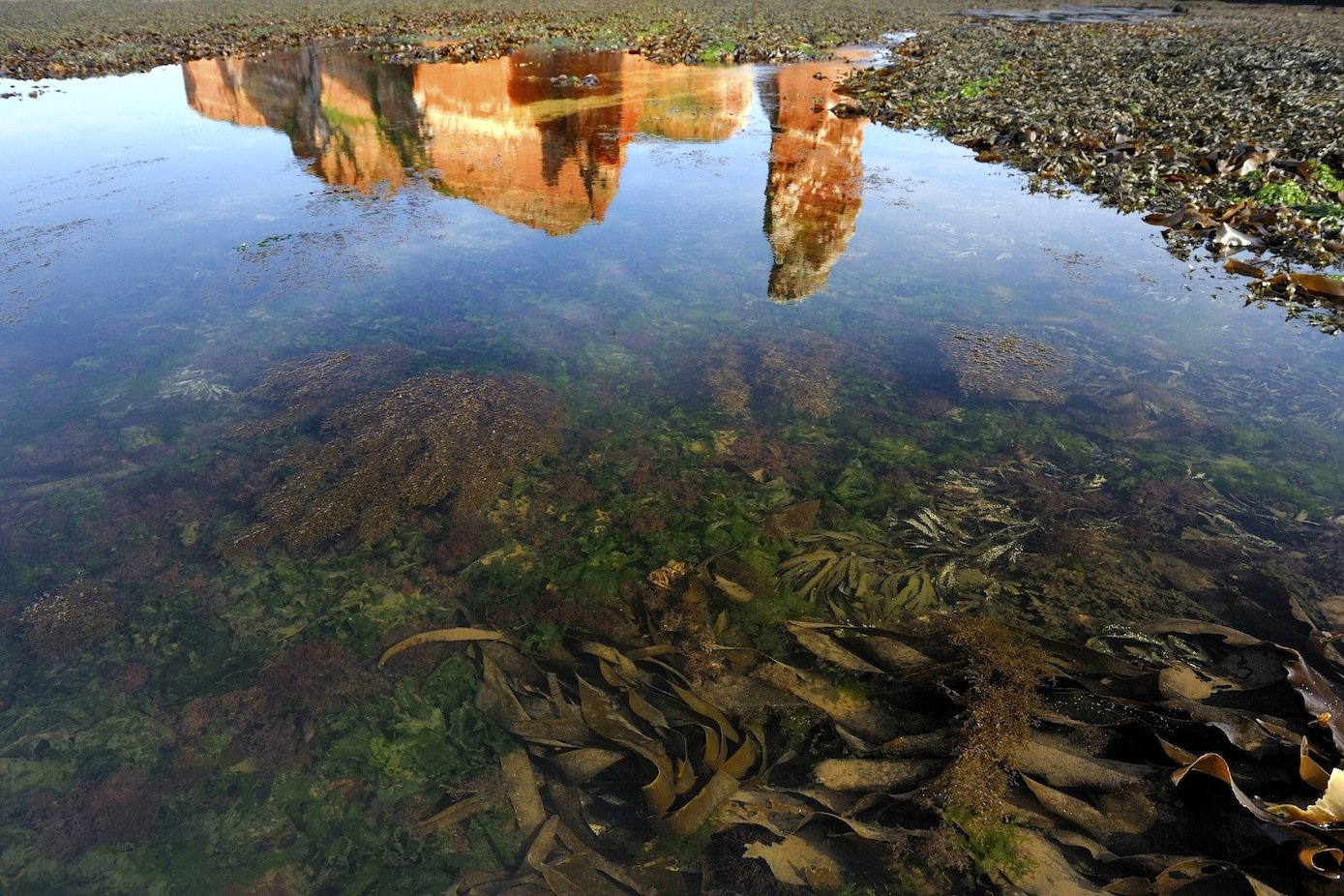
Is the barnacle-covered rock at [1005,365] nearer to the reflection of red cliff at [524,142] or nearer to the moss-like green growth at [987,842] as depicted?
the moss-like green growth at [987,842]

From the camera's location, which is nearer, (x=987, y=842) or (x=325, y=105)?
(x=987, y=842)

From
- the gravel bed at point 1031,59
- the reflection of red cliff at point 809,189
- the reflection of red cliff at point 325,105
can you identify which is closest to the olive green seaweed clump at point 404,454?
the reflection of red cliff at point 809,189

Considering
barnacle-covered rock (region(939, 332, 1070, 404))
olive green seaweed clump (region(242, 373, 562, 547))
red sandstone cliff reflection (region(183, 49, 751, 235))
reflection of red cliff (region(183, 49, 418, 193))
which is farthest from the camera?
reflection of red cliff (region(183, 49, 418, 193))

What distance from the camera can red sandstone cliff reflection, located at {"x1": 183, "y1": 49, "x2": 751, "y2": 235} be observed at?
7.38 metres

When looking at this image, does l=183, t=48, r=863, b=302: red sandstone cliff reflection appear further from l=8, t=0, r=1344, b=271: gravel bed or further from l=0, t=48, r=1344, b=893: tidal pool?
l=8, t=0, r=1344, b=271: gravel bed

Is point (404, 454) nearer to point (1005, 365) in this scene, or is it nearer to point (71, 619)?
point (71, 619)

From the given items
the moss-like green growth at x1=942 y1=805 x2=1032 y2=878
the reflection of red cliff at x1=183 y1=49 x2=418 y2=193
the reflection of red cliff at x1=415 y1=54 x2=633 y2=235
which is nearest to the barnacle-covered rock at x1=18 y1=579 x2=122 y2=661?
the moss-like green growth at x1=942 y1=805 x2=1032 y2=878

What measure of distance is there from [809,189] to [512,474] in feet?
17.2

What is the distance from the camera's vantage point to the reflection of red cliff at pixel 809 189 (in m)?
5.44

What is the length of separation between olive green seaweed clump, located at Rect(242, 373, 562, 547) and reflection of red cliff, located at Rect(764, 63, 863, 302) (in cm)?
229

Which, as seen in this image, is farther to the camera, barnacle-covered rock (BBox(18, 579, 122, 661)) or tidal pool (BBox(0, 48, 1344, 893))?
barnacle-covered rock (BBox(18, 579, 122, 661))

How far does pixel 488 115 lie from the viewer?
33.6 ft

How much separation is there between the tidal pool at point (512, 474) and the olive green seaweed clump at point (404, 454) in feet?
0.06

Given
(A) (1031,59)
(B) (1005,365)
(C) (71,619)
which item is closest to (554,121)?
(B) (1005,365)
